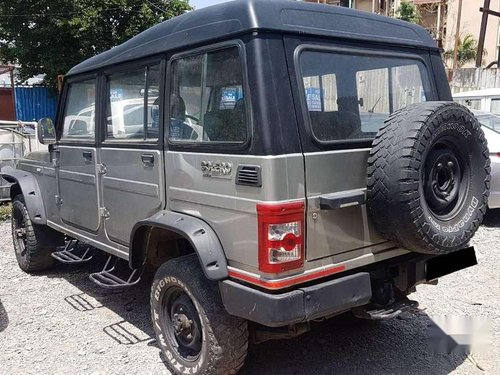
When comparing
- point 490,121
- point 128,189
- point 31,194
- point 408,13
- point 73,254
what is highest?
point 408,13

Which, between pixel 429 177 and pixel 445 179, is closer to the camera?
pixel 429 177

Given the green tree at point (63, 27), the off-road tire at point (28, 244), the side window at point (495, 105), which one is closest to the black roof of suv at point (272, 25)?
the off-road tire at point (28, 244)

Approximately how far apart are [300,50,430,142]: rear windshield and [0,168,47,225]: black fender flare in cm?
337

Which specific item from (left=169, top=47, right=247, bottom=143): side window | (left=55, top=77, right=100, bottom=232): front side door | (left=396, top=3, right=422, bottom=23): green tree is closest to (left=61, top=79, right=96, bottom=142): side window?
(left=55, top=77, right=100, bottom=232): front side door

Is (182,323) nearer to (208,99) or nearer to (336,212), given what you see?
(336,212)

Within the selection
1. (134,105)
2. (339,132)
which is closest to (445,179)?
(339,132)

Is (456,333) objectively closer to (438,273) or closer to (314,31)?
(438,273)

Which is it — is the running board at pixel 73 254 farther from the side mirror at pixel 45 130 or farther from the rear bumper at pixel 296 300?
the rear bumper at pixel 296 300

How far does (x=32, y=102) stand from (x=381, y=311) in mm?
19753

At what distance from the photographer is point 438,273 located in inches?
129

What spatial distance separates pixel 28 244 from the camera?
5242 mm

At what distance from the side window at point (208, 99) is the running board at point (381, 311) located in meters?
1.32

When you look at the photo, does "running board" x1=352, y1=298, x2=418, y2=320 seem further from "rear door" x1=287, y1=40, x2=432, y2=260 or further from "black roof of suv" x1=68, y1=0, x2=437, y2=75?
"black roof of suv" x1=68, y1=0, x2=437, y2=75

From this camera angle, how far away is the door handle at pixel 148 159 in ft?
11.0
